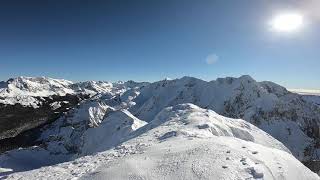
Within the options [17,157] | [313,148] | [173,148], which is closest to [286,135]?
[313,148]

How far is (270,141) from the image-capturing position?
56.2m

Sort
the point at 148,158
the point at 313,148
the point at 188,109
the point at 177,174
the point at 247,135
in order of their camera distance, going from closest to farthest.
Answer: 1. the point at 177,174
2. the point at 148,158
3. the point at 247,135
4. the point at 188,109
5. the point at 313,148

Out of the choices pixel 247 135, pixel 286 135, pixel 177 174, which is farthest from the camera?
pixel 286 135

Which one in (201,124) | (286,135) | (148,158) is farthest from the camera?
(286,135)

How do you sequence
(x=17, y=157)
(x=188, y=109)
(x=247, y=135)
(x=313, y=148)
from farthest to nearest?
(x=313, y=148)
(x=17, y=157)
(x=188, y=109)
(x=247, y=135)

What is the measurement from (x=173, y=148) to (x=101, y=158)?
5.75 metres

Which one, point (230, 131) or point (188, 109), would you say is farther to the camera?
point (188, 109)

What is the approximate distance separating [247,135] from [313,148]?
14933 cm

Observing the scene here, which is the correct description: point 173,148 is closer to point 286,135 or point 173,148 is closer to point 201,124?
point 201,124

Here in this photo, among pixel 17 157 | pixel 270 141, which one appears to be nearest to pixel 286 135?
pixel 17 157

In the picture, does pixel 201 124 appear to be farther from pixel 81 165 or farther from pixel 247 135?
pixel 81 165

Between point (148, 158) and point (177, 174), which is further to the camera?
point (148, 158)

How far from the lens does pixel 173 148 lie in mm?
28719

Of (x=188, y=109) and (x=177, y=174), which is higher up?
(x=188, y=109)
